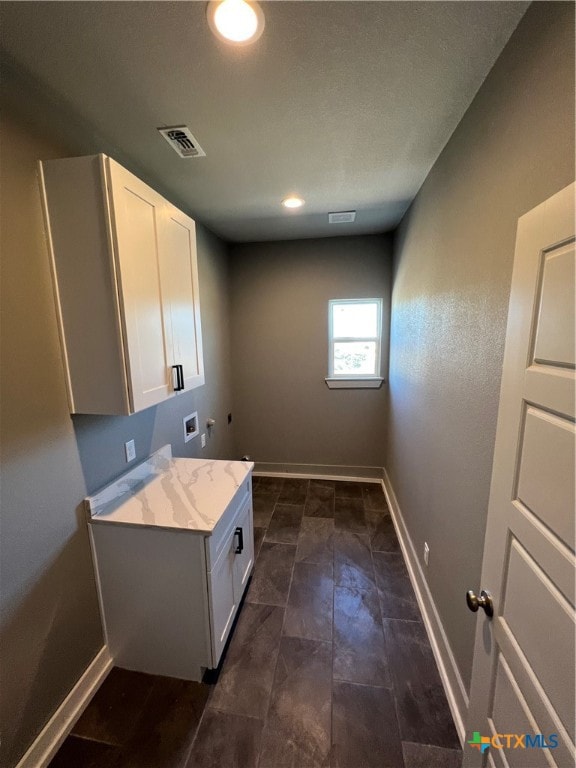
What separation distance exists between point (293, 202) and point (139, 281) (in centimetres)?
145

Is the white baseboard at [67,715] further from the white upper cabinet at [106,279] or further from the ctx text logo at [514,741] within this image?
the ctx text logo at [514,741]

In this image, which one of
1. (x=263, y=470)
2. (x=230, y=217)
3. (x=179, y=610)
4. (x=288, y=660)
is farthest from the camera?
(x=263, y=470)

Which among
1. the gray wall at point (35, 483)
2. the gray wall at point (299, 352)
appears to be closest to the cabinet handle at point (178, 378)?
the gray wall at point (35, 483)

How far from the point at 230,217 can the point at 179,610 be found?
2692 millimetres

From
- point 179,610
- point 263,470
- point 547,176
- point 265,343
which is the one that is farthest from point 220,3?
point 263,470

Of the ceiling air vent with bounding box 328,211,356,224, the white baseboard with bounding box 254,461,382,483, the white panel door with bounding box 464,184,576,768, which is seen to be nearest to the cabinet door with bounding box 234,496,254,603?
the white panel door with bounding box 464,184,576,768

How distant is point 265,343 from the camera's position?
11.2 feet

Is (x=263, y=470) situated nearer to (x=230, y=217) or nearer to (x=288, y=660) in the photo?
(x=288, y=660)

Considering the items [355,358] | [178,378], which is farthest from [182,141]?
[355,358]

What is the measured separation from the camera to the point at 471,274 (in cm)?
129

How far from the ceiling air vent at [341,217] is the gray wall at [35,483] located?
1.73m

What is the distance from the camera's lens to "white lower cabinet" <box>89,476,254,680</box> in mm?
1382

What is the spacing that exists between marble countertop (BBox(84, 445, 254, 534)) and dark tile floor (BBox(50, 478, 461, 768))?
834 millimetres

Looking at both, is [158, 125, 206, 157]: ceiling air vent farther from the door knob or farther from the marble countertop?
the door knob
